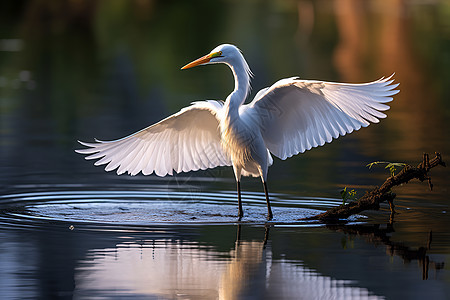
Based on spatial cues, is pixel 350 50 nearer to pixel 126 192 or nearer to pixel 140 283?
pixel 126 192

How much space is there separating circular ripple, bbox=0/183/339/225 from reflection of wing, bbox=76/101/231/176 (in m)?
0.40

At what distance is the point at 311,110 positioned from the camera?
10055 millimetres

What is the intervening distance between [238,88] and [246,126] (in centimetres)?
41

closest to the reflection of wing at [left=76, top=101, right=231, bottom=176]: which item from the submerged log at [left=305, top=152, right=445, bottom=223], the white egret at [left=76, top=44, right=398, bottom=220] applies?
the white egret at [left=76, top=44, right=398, bottom=220]

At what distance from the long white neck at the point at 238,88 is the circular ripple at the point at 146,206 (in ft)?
3.61

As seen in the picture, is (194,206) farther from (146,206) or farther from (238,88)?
(238,88)

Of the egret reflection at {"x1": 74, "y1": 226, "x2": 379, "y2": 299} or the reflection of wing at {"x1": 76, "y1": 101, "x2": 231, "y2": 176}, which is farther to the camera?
the reflection of wing at {"x1": 76, "y1": 101, "x2": 231, "y2": 176}

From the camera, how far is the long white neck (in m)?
9.96

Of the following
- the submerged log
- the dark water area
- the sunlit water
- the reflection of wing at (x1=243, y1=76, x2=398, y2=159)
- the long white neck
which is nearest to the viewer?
the sunlit water

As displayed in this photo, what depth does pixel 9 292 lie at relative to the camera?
6.85 metres

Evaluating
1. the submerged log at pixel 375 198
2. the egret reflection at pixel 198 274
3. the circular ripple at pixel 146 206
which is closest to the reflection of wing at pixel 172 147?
the circular ripple at pixel 146 206

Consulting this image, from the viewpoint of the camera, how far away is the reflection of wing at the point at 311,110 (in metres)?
9.53

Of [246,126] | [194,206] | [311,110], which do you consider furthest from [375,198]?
[194,206]

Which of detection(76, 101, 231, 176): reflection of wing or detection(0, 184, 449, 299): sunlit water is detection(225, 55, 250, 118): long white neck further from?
detection(0, 184, 449, 299): sunlit water
